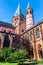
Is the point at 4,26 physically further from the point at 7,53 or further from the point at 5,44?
the point at 7,53

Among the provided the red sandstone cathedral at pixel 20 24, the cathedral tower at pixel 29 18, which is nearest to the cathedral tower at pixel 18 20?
the red sandstone cathedral at pixel 20 24

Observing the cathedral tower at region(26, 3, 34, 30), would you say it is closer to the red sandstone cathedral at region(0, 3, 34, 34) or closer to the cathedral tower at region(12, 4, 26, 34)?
the red sandstone cathedral at region(0, 3, 34, 34)

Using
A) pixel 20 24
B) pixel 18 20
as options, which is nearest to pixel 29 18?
pixel 20 24

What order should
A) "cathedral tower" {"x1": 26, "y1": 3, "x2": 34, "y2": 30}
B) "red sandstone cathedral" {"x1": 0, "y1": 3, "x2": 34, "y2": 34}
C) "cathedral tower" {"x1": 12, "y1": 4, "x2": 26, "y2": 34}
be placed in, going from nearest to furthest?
"red sandstone cathedral" {"x1": 0, "y1": 3, "x2": 34, "y2": 34} → "cathedral tower" {"x1": 12, "y1": 4, "x2": 26, "y2": 34} → "cathedral tower" {"x1": 26, "y1": 3, "x2": 34, "y2": 30}

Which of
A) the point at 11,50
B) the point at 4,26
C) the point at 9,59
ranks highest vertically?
the point at 4,26

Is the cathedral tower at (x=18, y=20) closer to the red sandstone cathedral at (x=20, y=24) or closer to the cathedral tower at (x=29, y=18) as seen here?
the red sandstone cathedral at (x=20, y=24)

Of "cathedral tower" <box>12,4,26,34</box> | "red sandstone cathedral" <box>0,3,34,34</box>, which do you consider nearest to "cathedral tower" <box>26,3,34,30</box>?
"red sandstone cathedral" <box>0,3,34,34</box>

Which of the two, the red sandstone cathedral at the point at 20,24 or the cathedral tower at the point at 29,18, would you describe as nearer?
the red sandstone cathedral at the point at 20,24

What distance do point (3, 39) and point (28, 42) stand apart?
8.73 m

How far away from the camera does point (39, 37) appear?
112 ft

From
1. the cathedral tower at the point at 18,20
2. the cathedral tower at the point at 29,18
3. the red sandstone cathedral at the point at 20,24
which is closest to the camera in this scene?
the red sandstone cathedral at the point at 20,24

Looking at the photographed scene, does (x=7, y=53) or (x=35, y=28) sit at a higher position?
(x=35, y=28)

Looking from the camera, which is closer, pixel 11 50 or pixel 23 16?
pixel 11 50

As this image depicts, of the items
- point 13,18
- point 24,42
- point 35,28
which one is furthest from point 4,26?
point 35,28
